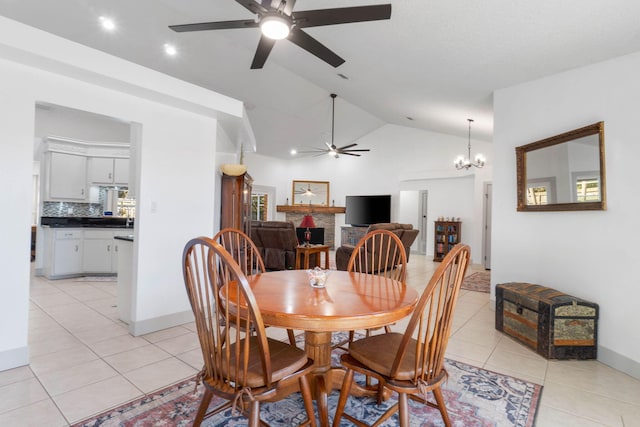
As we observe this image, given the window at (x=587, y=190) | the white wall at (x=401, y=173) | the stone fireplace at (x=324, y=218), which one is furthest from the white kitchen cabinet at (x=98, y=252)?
the window at (x=587, y=190)

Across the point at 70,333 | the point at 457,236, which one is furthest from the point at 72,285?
the point at 457,236

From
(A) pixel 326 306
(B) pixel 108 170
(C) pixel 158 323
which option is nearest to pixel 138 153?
(C) pixel 158 323

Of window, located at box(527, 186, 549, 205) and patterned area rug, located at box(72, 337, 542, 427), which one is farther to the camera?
window, located at box(527, 186, 549, 205)

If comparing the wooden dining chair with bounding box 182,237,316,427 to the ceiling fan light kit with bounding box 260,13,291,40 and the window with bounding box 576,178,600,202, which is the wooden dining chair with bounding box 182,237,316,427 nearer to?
the ceiling fan light kit with bounding box 260,13,291,40

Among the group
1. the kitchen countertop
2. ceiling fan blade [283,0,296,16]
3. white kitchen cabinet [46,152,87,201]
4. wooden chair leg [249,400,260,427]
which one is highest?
ceiling fan blade [283,0,296,16]

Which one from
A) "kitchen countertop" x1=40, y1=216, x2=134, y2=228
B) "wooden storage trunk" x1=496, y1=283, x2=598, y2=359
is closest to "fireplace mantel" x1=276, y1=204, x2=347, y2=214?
"kitchen countertop" x1=40, y1=216, x2=134, y2=228

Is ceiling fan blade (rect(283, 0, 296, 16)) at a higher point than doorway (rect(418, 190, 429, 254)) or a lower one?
higher

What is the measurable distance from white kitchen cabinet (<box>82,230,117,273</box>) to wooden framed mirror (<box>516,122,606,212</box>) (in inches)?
239

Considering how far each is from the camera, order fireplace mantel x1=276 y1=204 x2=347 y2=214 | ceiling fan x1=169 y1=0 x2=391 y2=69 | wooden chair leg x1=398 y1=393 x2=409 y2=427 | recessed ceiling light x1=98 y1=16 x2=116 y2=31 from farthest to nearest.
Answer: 1. fireplace mantel x1=276 y1=204 x2=347 y2=214
2. recessed ceiling light x1=98 y1=16 x2=116 y2=31
3. ceiling fan x1=169 y1=0 x2=391 y2=69
4. wooden chair leg x1=398 y1=393 x2=409 y2=427

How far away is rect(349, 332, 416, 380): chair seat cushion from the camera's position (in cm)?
139

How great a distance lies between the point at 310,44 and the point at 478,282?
4881 millimetres

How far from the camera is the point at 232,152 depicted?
5.62 m

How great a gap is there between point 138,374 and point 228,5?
3.40m

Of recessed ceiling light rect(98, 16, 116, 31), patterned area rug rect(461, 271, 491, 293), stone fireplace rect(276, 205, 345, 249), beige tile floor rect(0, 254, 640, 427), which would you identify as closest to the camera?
beige tile floor rect(0, 254, 640, 427)
